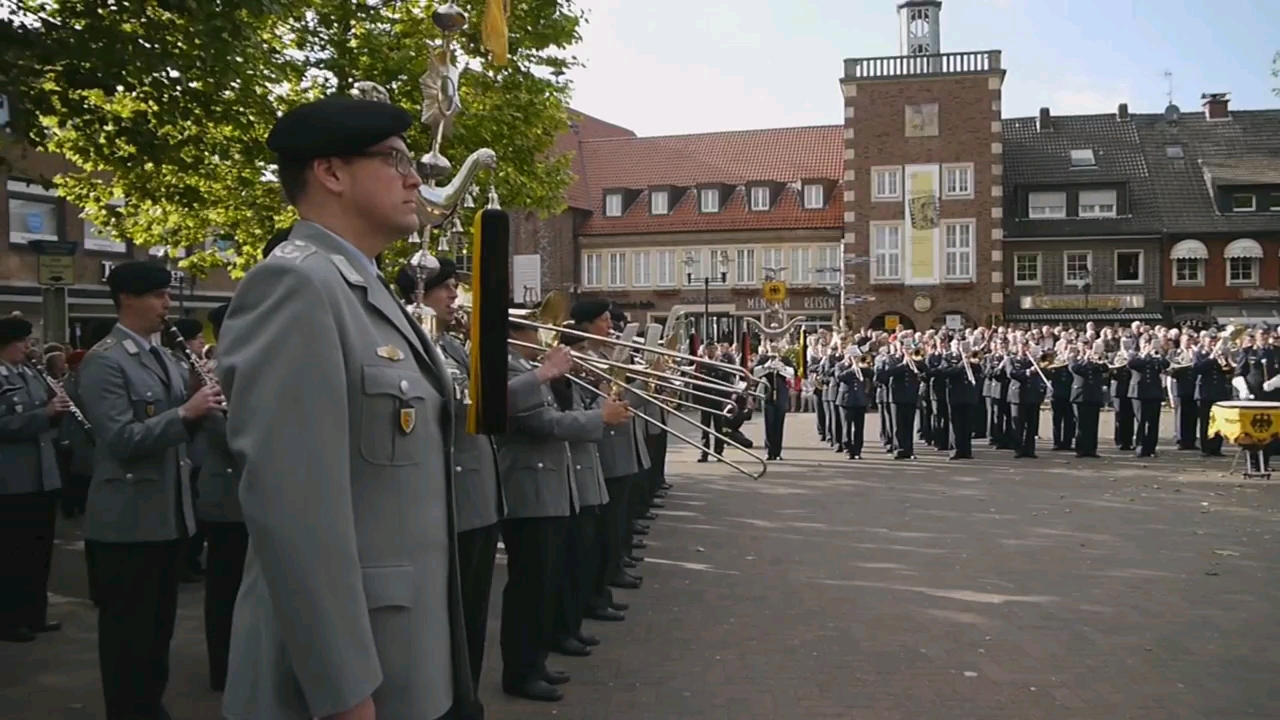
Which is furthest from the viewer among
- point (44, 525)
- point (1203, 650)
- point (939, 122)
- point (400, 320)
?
point (939, 122)

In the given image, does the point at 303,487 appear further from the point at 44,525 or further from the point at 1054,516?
the point at 1054,516

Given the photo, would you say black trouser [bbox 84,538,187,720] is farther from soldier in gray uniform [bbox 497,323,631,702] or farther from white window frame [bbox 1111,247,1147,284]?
white window frame [bbox 1111,247,1147,284]

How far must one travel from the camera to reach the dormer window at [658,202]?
196 ft

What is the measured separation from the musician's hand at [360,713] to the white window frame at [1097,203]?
54.2 meters

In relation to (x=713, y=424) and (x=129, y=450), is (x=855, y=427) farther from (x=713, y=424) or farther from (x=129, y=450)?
(x=129, y=450)

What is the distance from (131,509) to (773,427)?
15.4m

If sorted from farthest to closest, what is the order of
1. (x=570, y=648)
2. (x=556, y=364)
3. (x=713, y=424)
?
(x=713, y=424)
(x=570, y=648)
(x=556, y=364)

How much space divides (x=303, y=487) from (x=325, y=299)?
0.37 metres

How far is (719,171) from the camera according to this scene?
60562mm

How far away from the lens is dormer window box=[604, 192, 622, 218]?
60.4 meters

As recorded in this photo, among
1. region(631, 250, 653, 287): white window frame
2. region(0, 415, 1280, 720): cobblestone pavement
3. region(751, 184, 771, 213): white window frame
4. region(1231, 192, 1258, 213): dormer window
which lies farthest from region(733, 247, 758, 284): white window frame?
region(0, 415, 1280, 720): cobblestone pavement

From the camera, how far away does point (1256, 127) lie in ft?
180

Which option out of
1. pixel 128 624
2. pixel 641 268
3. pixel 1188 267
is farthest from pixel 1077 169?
pixel 128 624

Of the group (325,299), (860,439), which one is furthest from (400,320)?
(860,439)
